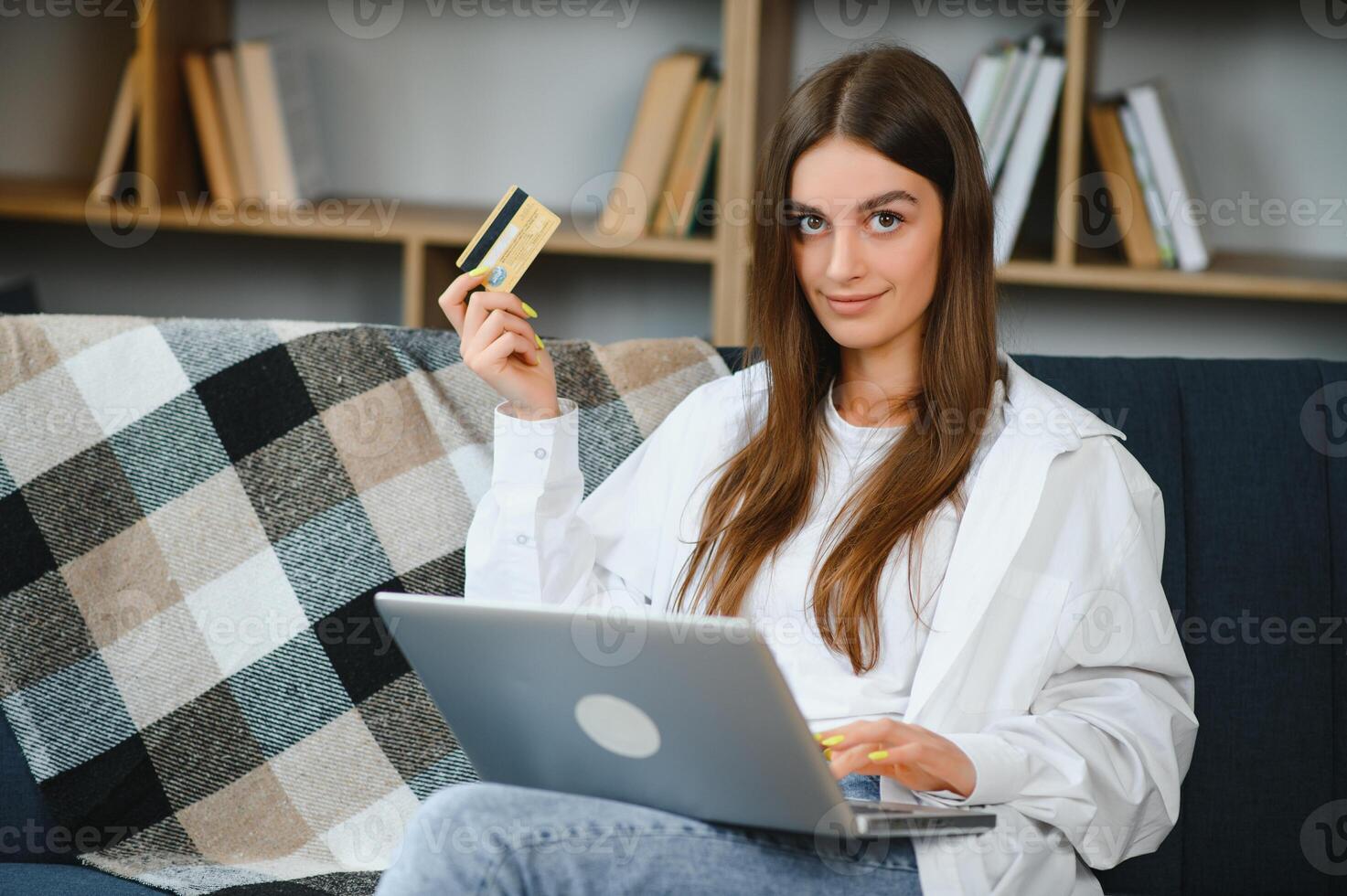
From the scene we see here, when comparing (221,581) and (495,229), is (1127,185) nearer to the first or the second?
(495,229)

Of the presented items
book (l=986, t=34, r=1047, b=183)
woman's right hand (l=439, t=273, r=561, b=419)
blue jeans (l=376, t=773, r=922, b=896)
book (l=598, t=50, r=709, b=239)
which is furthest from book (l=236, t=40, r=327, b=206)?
blue jeans (l=376, t=773, r=922, b=896)

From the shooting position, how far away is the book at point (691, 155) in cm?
215

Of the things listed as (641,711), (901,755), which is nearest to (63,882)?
(641,711)

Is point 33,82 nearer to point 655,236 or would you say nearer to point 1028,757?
point 655,236

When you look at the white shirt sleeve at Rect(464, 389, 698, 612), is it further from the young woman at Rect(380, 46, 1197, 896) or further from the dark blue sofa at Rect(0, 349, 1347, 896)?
the dark blue sofa at Rect(0, 349, 1347, 896)

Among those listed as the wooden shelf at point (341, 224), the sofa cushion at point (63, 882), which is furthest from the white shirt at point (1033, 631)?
the wooden shelf at point (341, 224)

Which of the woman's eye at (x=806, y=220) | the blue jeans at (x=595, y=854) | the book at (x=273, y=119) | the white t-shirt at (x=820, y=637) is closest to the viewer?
the blue jeans at (x=595, y=854)

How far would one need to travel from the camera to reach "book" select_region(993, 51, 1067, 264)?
6.63 feet

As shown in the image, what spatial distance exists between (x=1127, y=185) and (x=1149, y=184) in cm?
3

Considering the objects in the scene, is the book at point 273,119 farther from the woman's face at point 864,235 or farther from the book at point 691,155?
the woman's face at point 864,235

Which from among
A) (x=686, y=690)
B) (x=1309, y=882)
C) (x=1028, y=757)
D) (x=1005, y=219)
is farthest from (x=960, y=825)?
(x=1005, y=219)

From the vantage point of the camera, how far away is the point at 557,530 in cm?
138

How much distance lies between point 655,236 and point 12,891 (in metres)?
1.32

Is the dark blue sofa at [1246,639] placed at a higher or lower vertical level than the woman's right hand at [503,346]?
lower
